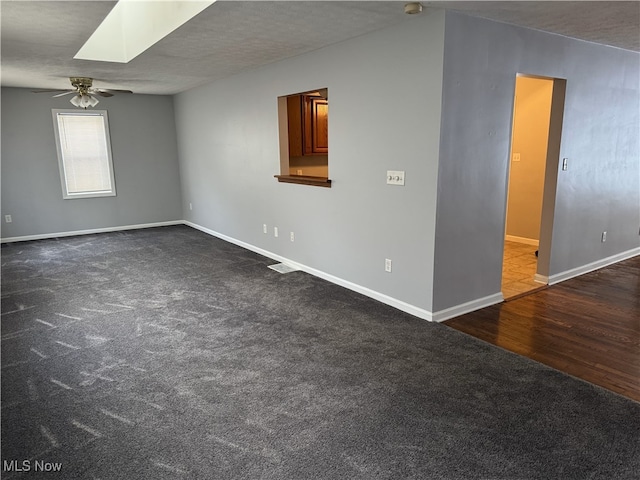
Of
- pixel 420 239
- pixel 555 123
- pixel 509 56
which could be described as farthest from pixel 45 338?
pixel 555 123

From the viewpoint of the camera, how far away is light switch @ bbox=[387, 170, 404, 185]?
3477 mm

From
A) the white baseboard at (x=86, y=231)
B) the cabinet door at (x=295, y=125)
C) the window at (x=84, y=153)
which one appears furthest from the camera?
the window at (x=84, y=153)

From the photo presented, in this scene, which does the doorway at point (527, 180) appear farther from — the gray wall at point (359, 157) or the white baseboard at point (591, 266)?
the gray wall at point (359, 157)

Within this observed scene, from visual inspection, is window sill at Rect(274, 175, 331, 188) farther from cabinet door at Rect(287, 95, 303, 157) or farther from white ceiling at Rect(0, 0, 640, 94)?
white ceiling at Rect(0, 0, 640, 94)

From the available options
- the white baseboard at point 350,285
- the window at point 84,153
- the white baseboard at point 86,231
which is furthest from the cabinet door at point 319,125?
the window at point 84,153

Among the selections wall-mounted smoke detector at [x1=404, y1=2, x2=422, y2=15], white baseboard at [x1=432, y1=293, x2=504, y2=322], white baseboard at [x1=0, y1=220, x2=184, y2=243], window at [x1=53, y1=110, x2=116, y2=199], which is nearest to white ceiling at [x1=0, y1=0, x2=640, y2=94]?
wall-mounted smoke detector at [x1=404, y1=2, x2=422, y2=15]

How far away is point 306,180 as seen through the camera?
4609 millimetres

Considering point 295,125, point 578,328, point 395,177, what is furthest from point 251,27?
point 578,328

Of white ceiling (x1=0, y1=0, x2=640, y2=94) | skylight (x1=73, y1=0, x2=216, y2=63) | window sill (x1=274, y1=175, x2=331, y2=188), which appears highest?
skylight (x1=73, y1=0, x2=216, y2=63)

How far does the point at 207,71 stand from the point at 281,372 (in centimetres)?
406

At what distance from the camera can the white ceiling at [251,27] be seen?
2.84m

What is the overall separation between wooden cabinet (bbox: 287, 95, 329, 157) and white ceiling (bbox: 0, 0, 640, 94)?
3.42 feet

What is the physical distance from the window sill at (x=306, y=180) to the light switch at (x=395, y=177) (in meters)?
0.86

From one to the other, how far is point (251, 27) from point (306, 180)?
1.68 meters
